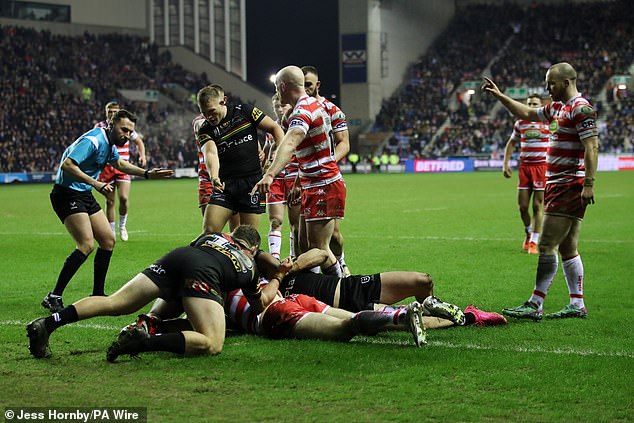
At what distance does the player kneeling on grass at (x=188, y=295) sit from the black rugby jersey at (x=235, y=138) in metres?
2.96

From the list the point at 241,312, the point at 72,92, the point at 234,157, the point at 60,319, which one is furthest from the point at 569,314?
the point at 72,92

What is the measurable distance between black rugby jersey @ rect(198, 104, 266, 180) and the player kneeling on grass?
9.70 feet

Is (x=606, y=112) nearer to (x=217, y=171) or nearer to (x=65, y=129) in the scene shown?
(x=65, y=129)

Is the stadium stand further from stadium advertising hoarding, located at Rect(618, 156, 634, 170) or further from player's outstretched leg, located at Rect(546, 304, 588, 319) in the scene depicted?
player's outstretched leg, located at Rect(546, 304, 588, 319)

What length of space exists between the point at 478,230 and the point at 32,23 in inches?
1749

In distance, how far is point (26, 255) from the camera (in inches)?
564

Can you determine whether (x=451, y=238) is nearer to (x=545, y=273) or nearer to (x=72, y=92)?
(x=545, y=273)

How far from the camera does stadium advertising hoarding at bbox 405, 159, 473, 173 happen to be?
5353 cm

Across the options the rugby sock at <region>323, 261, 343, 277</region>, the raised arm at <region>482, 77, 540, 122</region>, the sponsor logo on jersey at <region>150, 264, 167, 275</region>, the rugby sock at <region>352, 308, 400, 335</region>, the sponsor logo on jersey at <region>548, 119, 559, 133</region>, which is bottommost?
the rugby sock at <region>352, 308, 400, 335</region>

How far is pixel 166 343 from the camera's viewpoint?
6562 mm

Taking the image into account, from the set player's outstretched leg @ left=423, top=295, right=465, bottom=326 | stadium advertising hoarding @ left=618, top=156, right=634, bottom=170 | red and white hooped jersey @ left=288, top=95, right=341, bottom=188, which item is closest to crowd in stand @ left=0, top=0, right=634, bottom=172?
stadium advertising hoarding @ left=618, top=156, right=634, bottom=170

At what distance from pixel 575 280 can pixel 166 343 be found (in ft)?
13.9

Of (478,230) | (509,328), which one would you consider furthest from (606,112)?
(509,328)

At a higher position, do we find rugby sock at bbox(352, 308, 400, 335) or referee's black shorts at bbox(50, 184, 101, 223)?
referee's black shorts at bbox(50, 184, 101, 223)
